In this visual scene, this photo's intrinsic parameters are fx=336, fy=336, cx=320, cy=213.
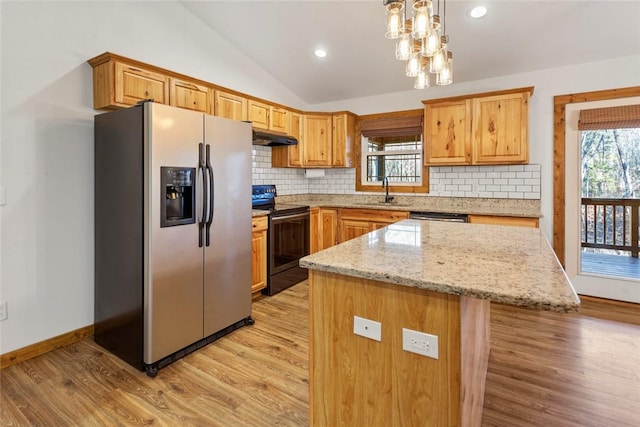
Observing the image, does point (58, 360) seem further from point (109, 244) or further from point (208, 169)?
point (208, 169)

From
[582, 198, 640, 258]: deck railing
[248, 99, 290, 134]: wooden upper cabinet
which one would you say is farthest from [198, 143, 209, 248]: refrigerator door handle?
[582, 198, 640, 258]: deck railing

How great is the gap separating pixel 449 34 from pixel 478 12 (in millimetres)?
370

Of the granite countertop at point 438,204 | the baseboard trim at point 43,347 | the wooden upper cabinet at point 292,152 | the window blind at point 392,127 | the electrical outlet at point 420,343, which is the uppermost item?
the window blind at point 392,127

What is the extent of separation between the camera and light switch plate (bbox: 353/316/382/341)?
1.25 meters

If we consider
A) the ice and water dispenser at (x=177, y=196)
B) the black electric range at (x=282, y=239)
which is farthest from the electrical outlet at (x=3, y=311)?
the black electric range at (x=282, y=239)

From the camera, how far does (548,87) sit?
11.9ft

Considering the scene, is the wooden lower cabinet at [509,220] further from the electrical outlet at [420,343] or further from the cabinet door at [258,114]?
the electrical outlet at [420,343]

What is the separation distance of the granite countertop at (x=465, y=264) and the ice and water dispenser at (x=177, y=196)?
127 centimetres

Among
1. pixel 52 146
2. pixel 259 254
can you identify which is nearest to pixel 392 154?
pixel 259 254

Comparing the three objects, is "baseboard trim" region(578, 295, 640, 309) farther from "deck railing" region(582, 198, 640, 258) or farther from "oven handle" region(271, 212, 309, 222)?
"oven handle" region(271, 212, 309, 222)

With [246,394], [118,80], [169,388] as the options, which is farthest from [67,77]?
[246,394]

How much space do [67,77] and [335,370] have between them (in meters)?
2.85

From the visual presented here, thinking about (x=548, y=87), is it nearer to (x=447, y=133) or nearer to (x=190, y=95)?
(x=447, y=133)

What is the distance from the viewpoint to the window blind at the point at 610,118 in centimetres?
327
